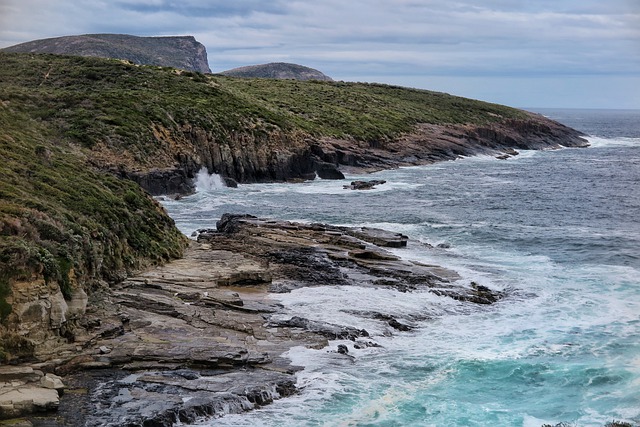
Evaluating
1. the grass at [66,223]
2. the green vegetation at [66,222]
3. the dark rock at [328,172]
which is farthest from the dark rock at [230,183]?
the green vegetation at [66,222]

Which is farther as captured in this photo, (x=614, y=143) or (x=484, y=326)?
(x=614, y=143)

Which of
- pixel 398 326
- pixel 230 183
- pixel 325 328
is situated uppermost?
pixel 230 183

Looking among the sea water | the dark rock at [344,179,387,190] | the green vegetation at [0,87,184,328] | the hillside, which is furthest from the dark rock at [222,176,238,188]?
the green vegetation at [0,87,184,328]

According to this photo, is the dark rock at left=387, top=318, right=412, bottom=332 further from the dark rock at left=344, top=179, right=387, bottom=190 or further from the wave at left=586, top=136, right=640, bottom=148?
the wave at left=586, top=136, right=640, bottom=148

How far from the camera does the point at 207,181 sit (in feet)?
196

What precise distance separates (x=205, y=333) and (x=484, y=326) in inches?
400

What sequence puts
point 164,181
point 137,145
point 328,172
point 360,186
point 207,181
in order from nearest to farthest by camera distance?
point 164,181
point 137,145
point 207,181
point 360,186
point 328,172

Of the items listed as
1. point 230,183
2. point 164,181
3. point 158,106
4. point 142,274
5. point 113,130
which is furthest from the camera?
point 158,106

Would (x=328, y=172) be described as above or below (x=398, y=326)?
above

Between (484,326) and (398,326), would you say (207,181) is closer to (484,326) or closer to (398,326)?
(398,326)

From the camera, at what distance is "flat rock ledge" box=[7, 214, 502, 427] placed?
16.3 meters

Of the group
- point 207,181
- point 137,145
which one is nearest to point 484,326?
point 137,145

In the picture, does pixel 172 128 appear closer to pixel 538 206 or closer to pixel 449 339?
pixel 538 206

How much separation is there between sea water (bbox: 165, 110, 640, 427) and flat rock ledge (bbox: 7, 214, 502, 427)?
2.16 feet
